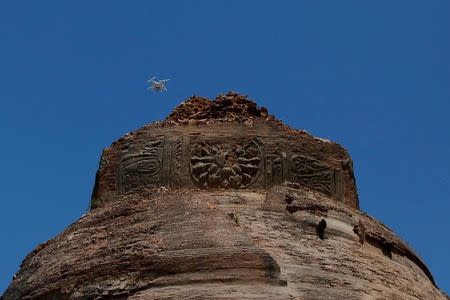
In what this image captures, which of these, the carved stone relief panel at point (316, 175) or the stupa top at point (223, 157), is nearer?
the stupa top at point (223, 157)

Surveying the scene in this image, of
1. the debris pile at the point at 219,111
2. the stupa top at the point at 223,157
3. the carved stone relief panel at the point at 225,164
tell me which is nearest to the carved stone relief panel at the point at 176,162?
the stupa top at the point at 223,157

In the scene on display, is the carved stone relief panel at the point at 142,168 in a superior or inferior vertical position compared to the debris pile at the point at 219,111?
inferior

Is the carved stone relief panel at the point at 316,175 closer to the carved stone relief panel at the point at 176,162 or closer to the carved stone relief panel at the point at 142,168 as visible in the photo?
the carved stone relief panel at the point at 176,162

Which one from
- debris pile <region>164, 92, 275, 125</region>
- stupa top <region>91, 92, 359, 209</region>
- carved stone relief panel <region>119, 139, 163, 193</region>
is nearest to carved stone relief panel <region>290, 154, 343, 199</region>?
stupa top <region>91, 92, 359, 209</region>

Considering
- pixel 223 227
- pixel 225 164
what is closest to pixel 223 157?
pixel 225 164

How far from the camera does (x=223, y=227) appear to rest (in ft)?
20.8

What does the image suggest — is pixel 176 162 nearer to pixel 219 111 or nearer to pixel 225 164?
pixel 225 164

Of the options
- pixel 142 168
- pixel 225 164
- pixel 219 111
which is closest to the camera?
pixel 225 164

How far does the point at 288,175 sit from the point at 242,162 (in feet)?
1.30

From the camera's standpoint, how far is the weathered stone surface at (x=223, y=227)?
5.97 meters

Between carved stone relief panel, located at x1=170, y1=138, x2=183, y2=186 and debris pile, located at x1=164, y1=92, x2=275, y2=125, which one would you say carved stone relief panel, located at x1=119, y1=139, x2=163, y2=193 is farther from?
debris pile, located at x1=164, y1=92, x2=275, y2=125

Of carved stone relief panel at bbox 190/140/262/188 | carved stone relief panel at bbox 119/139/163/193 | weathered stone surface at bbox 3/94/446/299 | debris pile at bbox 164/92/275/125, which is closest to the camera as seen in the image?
weathered stone surface at bbox 3/94/446/299

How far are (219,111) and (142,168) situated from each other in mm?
930

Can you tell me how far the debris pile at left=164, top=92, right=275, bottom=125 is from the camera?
780cm
